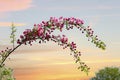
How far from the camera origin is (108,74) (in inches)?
3391

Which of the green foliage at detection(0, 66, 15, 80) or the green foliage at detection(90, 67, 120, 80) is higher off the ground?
the green foliage at detection(90, 67, 120, 80)

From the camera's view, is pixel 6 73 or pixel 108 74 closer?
pixel 6 73

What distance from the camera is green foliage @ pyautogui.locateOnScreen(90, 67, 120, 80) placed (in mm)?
85125

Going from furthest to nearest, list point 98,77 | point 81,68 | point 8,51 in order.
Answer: point 98,77, point 8,51, point 81,68

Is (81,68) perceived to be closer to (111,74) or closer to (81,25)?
(81,25)

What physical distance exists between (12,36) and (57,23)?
324 cm

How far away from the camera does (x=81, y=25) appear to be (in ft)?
66.8

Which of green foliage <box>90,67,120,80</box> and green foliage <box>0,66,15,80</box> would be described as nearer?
green foliage <box>0,66,15,80</box>

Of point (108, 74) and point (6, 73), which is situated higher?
point (108, 74)

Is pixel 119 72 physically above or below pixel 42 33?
above

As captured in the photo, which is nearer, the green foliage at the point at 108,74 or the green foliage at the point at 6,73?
the green foliage at the point at 6,73

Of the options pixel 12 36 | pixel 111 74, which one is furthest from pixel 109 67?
pixel 12 36

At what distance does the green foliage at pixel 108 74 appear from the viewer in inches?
3351

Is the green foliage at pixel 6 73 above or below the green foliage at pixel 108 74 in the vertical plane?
below
